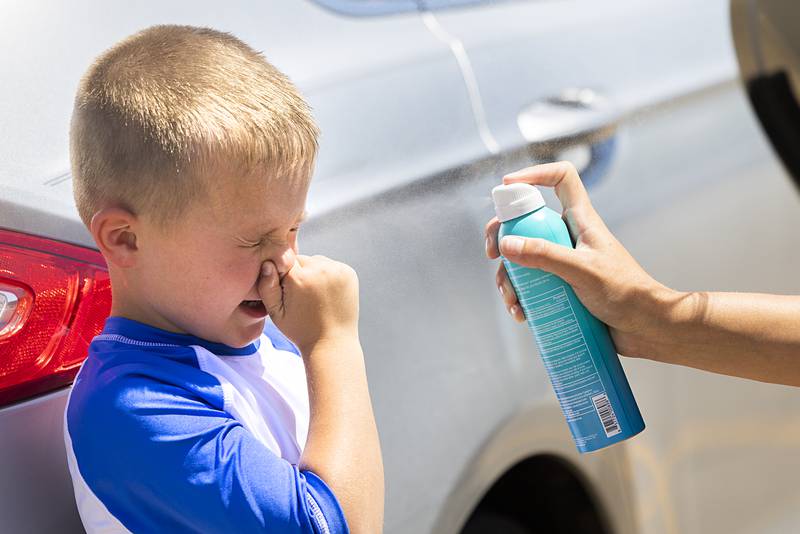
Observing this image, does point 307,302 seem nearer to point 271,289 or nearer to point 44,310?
point 271,289

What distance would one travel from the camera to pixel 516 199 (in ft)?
5.32

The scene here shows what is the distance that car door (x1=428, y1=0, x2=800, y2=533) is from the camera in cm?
207

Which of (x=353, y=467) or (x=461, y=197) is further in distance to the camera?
(x=461, y=197)

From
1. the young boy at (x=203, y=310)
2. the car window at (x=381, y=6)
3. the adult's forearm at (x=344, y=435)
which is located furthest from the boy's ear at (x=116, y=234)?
the car window at (x=381, y=6)

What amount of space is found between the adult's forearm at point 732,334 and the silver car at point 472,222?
31 cm

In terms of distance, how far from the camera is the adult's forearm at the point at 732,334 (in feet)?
5.75

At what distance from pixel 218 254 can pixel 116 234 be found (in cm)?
14

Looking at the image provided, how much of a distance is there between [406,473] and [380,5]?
86 cm

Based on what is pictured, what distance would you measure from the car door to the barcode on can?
493 millimetres

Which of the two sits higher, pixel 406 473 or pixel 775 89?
pixel 775 89

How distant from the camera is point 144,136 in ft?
4.60

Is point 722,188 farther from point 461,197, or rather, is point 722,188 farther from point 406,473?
point 406,473

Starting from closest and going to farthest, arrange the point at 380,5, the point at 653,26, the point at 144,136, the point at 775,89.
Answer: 1. the point at 144,136
2. the point at 380,5
3. the point at 653,26
4. the point at 775,89

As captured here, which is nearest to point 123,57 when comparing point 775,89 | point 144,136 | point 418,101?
point 144,136
